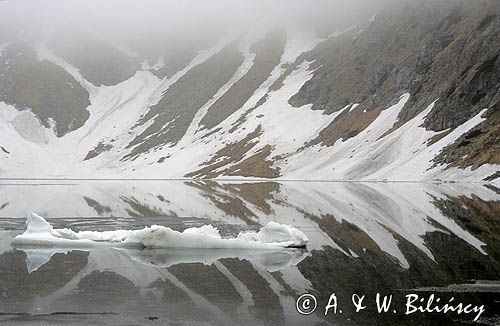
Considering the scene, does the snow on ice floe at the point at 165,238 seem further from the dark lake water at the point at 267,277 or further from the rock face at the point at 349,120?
the rock face at the point at 349,120

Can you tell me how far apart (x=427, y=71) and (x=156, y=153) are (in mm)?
80670

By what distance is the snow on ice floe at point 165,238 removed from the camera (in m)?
26.4

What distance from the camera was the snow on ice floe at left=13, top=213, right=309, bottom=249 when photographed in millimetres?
26422

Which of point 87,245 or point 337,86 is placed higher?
point 337,86

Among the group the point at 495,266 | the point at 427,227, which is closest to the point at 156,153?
the point at 427,227

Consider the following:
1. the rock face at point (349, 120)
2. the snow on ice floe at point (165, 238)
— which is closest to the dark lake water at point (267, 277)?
the snow on ice floe at point (165, 238)

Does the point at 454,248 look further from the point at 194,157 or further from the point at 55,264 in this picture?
the point at 194,157

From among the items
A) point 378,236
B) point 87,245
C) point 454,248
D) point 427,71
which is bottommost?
point 454,248

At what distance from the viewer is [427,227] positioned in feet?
105

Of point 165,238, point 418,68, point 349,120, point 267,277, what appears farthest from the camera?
point 349,120

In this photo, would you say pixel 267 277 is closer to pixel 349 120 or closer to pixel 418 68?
pixel 349 120

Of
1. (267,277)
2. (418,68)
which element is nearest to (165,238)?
(267,277)

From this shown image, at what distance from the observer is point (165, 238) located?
1040 inches

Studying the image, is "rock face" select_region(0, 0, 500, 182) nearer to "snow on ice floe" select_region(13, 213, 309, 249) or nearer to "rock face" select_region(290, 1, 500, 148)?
"rock face" select_region(290, 1, 500, 148)
